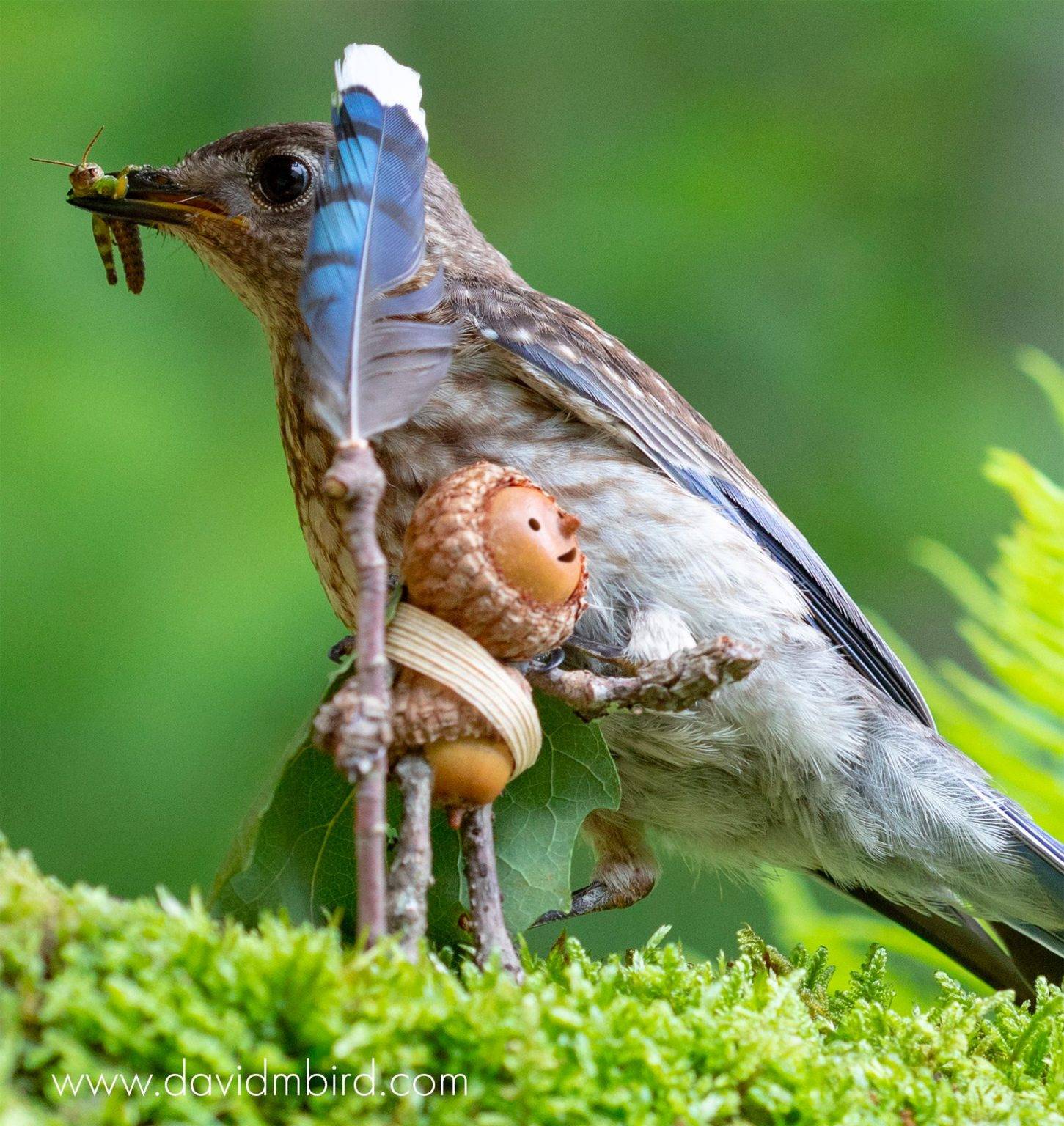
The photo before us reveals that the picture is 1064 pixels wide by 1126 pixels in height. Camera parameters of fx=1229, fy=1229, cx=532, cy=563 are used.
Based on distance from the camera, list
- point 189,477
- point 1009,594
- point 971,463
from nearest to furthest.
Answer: point 1009,594 < point 189,477 < point 971,463

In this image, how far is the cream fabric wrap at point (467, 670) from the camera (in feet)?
3.51

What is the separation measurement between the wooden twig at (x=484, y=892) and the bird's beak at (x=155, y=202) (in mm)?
1298

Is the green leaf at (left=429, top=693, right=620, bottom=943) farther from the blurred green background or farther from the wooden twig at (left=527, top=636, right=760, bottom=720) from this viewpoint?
the blurred green background

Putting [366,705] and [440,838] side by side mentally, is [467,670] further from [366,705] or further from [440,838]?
[440,838]

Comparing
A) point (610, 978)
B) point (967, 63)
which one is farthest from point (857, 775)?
point (967, 63)

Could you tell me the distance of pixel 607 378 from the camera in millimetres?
1844

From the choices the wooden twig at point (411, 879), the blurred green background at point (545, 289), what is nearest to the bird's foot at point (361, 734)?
the wooden twig at point (411, 879)

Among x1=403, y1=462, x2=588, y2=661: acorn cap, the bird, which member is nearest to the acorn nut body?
x1=403, y1=462, x2=588, y2=661: acorn cap

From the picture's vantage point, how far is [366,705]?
3.09 ft

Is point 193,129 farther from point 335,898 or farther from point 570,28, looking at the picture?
point 335,898

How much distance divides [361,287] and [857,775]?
3.63 feet

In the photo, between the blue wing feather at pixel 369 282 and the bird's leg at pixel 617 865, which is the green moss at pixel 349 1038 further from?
the bird's leg at pixel 617 865

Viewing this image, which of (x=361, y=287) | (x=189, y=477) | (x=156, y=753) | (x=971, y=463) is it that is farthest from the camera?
(x=971, y=463)

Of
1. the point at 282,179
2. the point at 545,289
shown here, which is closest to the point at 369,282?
the point at 282,179
